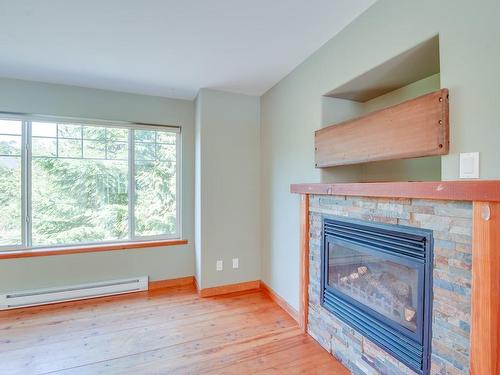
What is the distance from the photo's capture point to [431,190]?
124 cm

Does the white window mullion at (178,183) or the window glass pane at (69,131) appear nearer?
the window glass pane at (69,131)

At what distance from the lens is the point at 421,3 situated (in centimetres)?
136

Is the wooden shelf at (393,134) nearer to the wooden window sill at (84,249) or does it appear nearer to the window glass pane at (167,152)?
the window glass pane at (167,152)

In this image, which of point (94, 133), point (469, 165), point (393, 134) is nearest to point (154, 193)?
point (94, 133)

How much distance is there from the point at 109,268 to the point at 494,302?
341 centimetres

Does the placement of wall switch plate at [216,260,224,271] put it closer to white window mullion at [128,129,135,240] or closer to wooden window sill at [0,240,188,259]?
wooden window sill at [0,240,188,259]

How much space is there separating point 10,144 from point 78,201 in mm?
891

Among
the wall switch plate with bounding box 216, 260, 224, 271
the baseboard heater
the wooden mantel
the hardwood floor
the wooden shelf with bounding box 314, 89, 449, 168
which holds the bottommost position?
the hardwood floor

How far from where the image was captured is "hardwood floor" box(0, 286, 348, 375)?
6.09 feet

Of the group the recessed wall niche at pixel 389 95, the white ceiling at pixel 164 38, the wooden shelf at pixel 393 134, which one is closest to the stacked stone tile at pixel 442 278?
the wooden shelf at pixel 393 134

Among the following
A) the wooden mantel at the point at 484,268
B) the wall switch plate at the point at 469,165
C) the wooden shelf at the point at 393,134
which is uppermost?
the wooden shelf at the point at 393,134

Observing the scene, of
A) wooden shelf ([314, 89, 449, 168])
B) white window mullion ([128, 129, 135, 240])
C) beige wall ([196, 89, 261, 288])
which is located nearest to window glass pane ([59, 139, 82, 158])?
white window mullion ([128, 129, 135, 240])

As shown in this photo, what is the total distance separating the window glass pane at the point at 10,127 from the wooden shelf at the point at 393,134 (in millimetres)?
3221

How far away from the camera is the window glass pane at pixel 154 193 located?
331cm
